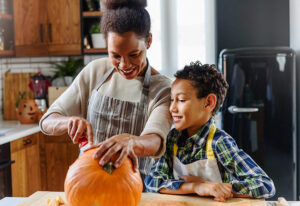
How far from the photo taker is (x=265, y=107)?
289cm

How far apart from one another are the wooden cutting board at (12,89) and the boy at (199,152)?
249 centimetres

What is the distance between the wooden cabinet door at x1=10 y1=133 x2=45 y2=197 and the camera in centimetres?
285

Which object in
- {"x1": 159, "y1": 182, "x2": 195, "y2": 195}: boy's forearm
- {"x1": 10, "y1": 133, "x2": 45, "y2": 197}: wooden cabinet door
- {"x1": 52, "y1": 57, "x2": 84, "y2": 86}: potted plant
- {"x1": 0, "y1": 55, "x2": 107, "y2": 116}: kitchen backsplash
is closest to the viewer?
{"x1": 159, "y1": 182, "x2": 195, "y2": 195}: boy's forearm

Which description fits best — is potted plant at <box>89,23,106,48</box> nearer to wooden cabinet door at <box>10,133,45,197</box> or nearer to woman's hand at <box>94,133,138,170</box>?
wooden cabinet door at <box>10,133,45,197</box>

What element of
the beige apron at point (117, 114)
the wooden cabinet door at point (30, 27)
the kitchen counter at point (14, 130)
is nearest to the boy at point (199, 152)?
the beige apron at point (117, 114)

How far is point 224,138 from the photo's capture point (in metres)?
1.36

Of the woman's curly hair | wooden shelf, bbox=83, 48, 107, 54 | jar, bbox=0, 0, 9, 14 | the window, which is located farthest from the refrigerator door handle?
jar, bbox=0, 0, 9, 14

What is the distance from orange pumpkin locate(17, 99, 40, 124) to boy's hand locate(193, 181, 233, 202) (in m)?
2.32

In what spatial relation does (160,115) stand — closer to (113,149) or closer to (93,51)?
(113,149)

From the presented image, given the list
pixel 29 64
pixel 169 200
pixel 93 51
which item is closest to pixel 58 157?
pixel 93 51

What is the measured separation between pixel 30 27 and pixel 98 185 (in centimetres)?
288

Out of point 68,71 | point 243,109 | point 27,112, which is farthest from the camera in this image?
point 68,71

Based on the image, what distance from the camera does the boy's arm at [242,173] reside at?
→ 1.20 meters

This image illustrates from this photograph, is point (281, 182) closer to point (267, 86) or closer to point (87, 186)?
point (267, 86)
